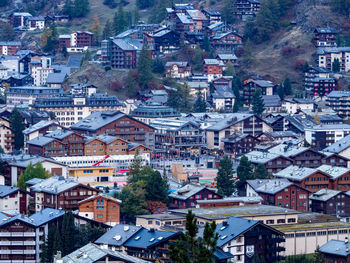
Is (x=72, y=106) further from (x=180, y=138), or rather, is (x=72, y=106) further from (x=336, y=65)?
(x=336, y=65)

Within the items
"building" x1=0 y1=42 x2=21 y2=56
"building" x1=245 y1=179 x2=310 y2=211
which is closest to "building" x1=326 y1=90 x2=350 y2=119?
"building" x1=245 y1=179 x2=310 y2=211

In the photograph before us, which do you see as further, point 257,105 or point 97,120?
point 257,105

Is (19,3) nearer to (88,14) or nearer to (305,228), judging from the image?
(88,14)

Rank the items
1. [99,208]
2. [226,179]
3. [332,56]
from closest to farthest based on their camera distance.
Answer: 1. [99,208]
2. [226,179]
3. [332,56]

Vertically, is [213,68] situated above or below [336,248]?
above

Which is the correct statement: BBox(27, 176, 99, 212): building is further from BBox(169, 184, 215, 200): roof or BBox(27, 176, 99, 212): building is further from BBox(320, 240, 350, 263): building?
BBox(320, 240, 350, 263): building

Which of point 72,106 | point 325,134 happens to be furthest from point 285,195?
point 72,106

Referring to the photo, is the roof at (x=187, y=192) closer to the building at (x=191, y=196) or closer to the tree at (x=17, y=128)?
the building at (x=191, y=196)

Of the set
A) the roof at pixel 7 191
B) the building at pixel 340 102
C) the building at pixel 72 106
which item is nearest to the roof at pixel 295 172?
the roof at pixel 7 191
